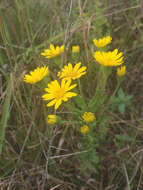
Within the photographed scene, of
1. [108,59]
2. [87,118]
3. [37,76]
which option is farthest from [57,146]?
[108,59]

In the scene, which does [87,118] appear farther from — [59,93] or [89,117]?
[59,93]

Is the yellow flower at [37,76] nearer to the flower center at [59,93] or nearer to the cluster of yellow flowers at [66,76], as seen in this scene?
the cluster of yellow flowers at [66,76]

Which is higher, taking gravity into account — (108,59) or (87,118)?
(108,59)

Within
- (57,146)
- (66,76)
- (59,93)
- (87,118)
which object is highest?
(66,76)

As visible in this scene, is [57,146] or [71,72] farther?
[57,146]

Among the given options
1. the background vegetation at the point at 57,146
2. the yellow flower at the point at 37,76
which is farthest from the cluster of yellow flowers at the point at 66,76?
the background vegetation at the point at 57,146

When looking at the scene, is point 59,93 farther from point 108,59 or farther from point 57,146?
point 57,146

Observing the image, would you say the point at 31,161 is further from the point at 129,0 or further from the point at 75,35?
the point at 129,0

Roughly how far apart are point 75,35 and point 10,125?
3.34 feet

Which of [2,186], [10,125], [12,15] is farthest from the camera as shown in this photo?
[12,15]

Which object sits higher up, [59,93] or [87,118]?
[59,93]

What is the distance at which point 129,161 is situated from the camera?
147 cm

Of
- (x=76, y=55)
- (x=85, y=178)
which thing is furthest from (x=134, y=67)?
(x=85, y=178)

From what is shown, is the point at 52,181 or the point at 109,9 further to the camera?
the point at 109,9
